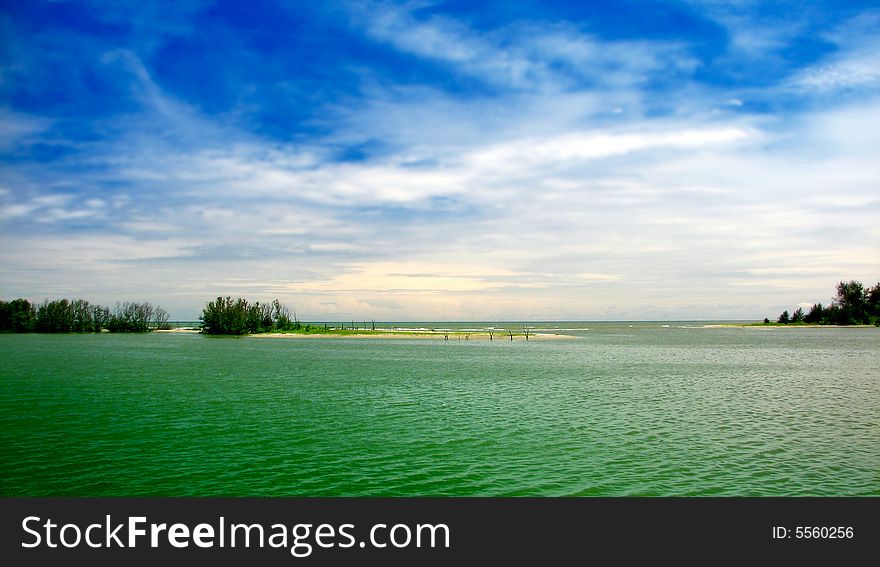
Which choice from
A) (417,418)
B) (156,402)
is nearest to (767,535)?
(417,418)

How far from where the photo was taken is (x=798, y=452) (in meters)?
26.9

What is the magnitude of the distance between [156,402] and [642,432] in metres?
33.8

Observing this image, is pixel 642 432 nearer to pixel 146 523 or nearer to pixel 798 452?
pixel 798 452

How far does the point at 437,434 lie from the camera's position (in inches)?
1225

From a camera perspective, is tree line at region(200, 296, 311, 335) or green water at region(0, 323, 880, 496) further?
tree line at region(200, 296, 311, 335)

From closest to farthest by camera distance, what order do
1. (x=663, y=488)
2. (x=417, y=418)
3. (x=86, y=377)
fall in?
(x=663, y=488), (x=417, y=418), (x=86, y=377)

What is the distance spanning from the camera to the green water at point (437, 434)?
22344 millimetres

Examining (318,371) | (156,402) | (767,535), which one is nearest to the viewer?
(767,535)

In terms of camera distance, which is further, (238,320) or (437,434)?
(238,320)

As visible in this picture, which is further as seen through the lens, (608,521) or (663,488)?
(663,488)

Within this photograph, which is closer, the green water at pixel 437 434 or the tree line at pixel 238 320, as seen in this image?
the green water at pixel 437 434

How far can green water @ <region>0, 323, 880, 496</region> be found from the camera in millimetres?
22344

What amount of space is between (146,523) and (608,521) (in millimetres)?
13541

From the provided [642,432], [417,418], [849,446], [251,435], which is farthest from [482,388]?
[849,446]
